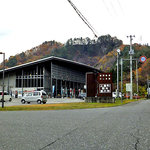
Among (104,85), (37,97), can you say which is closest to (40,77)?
(37,97)

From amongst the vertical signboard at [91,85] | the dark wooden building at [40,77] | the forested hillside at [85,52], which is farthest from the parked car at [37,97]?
the forested hillside at [85,52]

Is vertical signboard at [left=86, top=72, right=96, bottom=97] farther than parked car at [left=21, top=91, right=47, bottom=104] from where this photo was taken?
Yes

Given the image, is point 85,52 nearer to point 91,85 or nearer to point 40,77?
point 40,77

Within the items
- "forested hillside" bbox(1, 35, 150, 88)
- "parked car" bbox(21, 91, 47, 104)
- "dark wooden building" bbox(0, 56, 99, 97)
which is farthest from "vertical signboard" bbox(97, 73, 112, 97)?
"forested hillside" bbox(1, 35, 150, 88)

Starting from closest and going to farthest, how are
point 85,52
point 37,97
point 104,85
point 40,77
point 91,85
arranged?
point 37,97 → point 104,85 → point 91,85 → point 40,77 → point 85,52

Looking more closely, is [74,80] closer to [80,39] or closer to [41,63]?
[41,63]

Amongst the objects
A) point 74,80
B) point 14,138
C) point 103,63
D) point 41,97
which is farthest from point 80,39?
point 14,138

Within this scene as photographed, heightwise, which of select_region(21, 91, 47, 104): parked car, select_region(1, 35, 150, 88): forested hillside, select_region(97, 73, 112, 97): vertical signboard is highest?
select_region(1, 35, 150, 88): forested hillside

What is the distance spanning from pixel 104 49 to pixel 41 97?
135m

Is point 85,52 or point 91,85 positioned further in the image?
point 85,52

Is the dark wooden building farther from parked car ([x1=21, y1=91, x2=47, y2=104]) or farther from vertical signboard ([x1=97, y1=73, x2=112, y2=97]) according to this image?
vertical signboard ([x1=97, y1=73, x2=112, y2=97])

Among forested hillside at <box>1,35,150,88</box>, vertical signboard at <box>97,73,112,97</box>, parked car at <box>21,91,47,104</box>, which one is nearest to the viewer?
parked car at <box>21,91,47,104</box>

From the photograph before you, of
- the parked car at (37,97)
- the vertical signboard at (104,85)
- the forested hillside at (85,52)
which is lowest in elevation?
the parked car at (37,97)

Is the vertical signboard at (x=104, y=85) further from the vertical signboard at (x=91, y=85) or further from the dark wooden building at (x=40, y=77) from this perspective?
the dark wooden building at (x=40, y=77)
